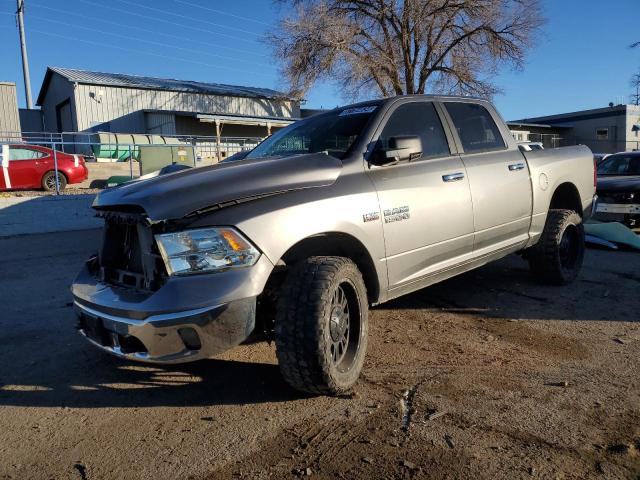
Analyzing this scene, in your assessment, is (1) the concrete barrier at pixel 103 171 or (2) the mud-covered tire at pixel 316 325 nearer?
(2) the mud-covered tire at pixel 316 325

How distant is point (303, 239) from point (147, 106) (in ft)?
104

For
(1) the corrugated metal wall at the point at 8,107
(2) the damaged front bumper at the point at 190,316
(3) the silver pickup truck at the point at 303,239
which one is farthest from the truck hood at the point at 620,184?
(1) the corrugated metal wall at the point at 8,107

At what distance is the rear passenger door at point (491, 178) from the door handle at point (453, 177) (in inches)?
5.4

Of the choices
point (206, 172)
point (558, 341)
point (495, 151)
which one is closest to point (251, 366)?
point (206, 172)

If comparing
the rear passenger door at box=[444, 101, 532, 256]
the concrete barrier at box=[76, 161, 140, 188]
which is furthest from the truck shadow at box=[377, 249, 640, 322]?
the concrete barrier at box=[76, 161, 140, 188]

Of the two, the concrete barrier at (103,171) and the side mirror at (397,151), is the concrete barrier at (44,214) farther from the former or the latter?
the side mirror at (397,151)

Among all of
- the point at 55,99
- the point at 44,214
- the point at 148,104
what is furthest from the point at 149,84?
the point at 44,214

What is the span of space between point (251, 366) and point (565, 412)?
200 cm

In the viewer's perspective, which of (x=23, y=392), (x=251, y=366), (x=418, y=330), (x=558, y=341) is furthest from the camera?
(x=418, y=330)

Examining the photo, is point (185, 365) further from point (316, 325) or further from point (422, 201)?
point (422, 201)

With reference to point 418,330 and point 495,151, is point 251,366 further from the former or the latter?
point 495,151

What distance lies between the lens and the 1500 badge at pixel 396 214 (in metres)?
3.42

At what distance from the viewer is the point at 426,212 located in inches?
147

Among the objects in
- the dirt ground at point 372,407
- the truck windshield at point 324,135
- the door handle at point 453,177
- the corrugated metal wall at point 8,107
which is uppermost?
the corrugated metal wall at point 8,107
